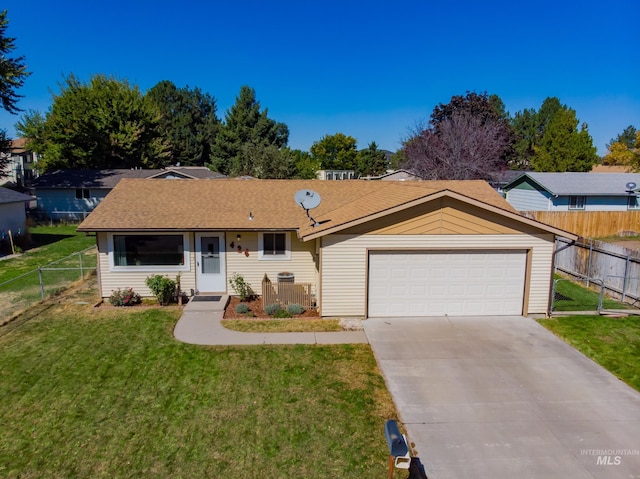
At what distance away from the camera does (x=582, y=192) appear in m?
28.8

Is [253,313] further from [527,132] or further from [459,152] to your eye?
[527,132]

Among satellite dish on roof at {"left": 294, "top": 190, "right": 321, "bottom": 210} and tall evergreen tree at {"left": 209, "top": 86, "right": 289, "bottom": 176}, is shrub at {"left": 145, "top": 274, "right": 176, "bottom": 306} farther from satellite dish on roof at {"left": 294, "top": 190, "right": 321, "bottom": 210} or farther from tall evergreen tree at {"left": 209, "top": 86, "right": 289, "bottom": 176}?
tall evergreen tree at {"left": 209, "top": 86, "right": 289, "bottom": 176}

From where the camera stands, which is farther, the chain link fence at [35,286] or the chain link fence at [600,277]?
the chain link fence at [600,277]

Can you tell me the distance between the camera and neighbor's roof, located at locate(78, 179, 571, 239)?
12289mm

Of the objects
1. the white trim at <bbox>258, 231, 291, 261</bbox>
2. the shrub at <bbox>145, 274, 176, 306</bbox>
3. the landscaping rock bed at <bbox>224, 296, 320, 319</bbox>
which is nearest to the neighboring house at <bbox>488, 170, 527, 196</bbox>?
the white trim at <bbox>258, 231, 291, 261</bbox>

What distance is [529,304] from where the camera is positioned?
1243cm

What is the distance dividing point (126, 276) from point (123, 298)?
889 mm

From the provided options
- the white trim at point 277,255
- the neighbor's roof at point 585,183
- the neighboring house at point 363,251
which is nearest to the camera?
the neighboring house at point 363,251

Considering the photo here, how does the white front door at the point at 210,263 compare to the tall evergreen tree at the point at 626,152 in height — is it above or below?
below

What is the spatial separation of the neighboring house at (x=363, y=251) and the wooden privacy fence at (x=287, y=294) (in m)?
0.52

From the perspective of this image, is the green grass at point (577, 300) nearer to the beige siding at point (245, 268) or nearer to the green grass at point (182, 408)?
the green grass at point (182, 408)

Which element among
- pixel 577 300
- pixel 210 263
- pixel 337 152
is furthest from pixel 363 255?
pixel 337 152

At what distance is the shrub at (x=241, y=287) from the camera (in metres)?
13.9

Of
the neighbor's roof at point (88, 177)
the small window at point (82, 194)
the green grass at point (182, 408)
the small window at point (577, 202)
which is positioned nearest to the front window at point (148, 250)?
the green grass at point (182, 408)
